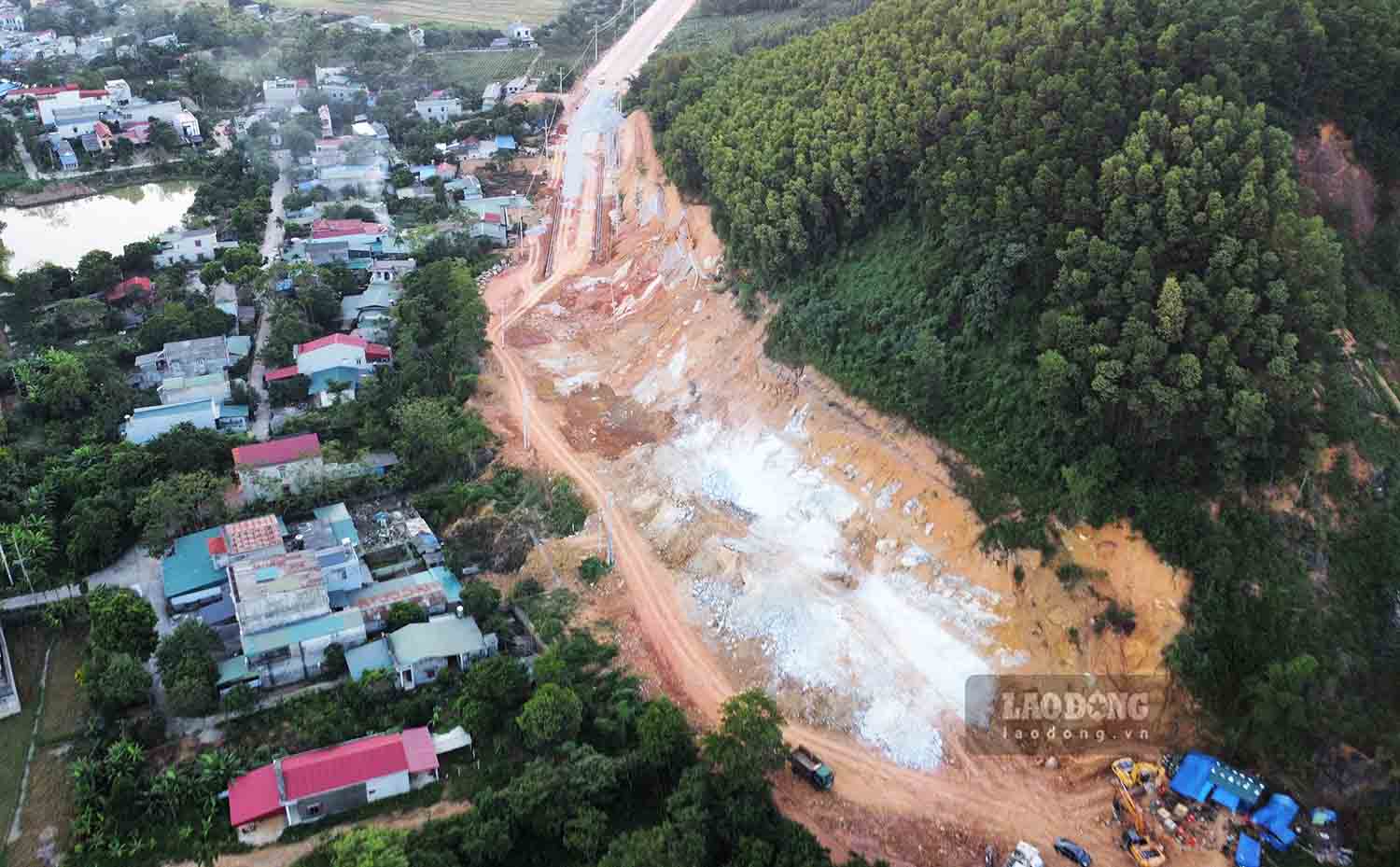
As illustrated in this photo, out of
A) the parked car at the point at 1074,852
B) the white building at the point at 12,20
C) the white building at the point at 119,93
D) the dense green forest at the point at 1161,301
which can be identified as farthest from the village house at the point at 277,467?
the white building at the point at 12,20

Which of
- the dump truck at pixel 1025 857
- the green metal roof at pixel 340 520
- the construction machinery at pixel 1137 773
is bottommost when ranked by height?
the green metal roof at pixel 340 520

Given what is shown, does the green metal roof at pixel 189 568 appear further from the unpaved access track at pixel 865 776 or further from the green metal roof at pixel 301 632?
the unpaved access track at pixel 865 776

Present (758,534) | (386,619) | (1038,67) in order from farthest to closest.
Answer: (1038,67), (758,534), (386,619)

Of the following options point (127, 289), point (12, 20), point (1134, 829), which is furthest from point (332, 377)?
point (12, 20)

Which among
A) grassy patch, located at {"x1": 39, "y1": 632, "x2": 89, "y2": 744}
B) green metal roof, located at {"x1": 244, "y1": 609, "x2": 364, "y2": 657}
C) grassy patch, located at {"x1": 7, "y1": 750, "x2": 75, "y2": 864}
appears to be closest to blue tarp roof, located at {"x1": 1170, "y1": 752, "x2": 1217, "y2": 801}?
green metal roof, located at {"x1": 244, "y1": 609, "x2": 364, "y2": 657}

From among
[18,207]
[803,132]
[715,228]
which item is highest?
[803,132]

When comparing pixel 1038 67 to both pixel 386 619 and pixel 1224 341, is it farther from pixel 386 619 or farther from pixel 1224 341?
pixel 386 619

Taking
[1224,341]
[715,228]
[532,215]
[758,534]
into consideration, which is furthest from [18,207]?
[1224,341]
